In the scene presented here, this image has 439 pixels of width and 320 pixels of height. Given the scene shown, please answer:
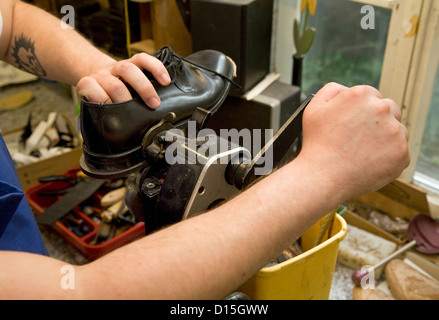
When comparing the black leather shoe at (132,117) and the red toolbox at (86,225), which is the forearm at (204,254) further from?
the red toolbox at (86,225)

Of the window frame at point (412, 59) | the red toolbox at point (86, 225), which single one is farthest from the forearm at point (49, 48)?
the window frame at point (412, 59)

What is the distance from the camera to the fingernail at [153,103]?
25.8 inches

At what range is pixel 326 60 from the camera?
1.65 m

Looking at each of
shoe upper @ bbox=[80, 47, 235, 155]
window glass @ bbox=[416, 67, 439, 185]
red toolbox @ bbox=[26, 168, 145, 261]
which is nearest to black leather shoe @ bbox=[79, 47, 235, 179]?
shoe upper @ bbox=[80, 47, 235, 155]

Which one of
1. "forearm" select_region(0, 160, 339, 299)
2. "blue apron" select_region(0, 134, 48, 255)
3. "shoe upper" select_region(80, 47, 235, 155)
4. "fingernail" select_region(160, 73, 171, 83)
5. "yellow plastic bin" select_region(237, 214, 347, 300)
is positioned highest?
"fingernail" select_region(160, 73, 171, 83)

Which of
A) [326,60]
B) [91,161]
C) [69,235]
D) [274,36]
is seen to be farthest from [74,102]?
[91,161]

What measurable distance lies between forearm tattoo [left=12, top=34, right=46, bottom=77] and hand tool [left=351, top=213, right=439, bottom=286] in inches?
41.5

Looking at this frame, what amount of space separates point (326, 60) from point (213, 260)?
54.6 inches

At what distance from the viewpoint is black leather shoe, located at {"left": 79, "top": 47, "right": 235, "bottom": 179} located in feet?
2.08

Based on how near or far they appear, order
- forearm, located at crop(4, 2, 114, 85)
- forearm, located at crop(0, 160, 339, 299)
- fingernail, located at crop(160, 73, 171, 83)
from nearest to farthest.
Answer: forearm, located at crop(0, 160, 339, 299) → fingernail, located at crop(160, 73, 171, 83) → forearm, located at crop(4, 2, 114, 85)

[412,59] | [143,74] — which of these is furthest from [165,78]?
[412,59]

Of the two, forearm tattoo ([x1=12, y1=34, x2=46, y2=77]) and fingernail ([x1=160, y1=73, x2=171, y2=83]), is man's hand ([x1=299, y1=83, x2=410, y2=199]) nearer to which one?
fingernail ([x1=160, y1=73, x2=171, y2=83])
